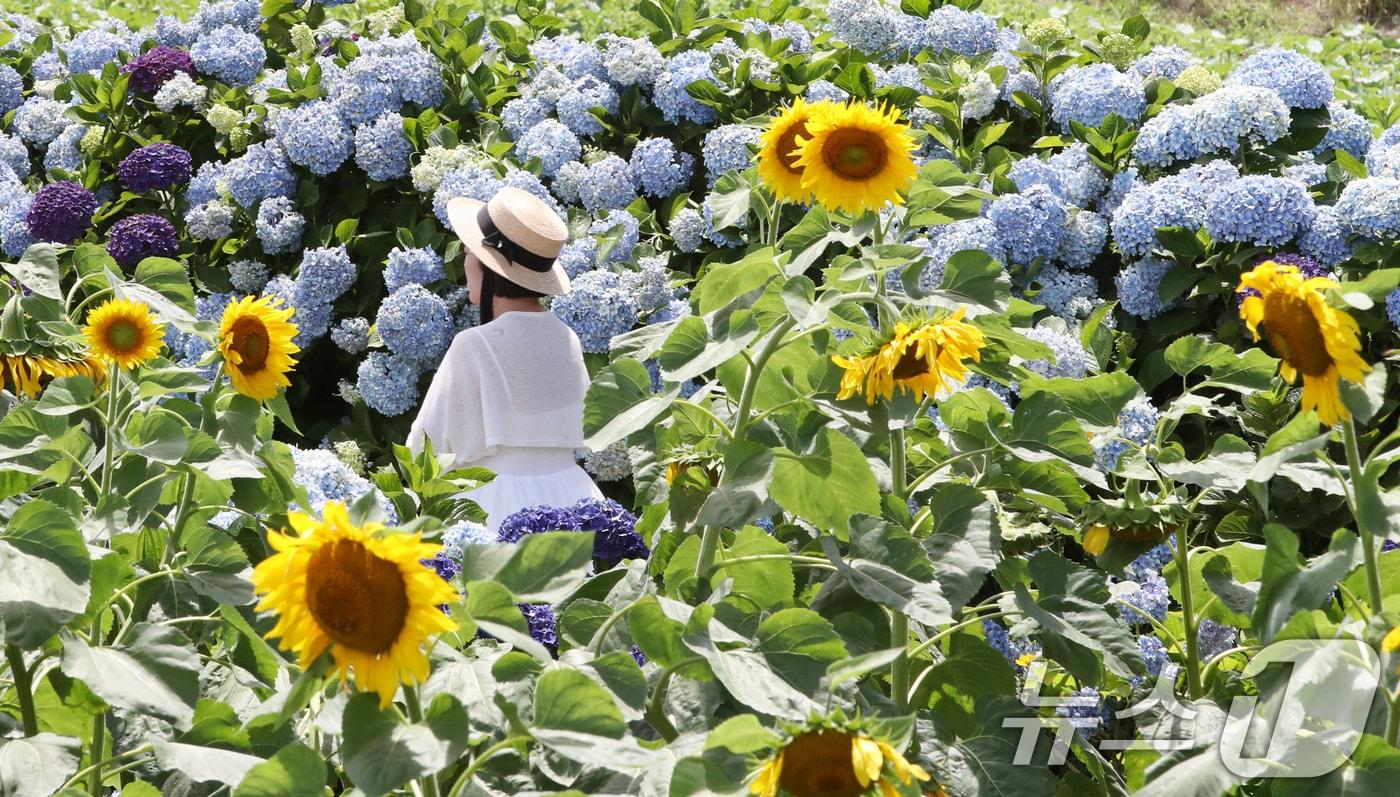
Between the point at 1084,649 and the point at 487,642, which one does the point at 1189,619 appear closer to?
the point at 1084,649

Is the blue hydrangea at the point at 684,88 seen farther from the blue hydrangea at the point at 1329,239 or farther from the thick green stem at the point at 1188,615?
the thick green stem at the point at 1188,615

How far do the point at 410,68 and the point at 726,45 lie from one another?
105 cm

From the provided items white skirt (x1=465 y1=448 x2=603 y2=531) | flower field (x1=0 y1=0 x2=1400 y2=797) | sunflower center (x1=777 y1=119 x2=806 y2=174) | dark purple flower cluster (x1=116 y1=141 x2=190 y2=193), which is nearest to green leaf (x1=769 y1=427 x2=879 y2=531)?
flower field (x1=0 y1=0 x2=1400 y2=797)

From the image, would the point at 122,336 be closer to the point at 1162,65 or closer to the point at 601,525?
the point at 601,525

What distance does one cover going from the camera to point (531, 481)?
393 centimetres

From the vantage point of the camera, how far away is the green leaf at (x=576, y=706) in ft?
3.73

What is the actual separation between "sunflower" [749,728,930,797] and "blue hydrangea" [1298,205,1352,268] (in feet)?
9.75

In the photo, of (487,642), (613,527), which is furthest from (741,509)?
(613,527)

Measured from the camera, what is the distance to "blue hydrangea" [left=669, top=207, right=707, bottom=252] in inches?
169

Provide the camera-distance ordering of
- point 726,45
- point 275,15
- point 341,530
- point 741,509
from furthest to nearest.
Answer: point 275,15, point 726,45, point 741,509, point 341,530

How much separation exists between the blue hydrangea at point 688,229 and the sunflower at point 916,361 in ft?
9.33

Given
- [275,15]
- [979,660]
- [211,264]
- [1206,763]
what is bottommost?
[211,264]

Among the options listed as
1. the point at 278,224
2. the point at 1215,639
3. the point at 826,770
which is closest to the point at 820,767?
the point at 826,770

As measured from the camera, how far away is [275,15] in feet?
18.4
